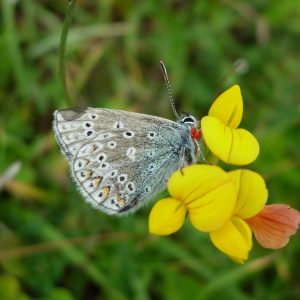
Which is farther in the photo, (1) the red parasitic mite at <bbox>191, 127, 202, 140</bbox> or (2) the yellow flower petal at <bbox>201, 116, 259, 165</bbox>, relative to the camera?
(1) the red parasitic mite at <bbox>191, 127, 202, 140</bbox>

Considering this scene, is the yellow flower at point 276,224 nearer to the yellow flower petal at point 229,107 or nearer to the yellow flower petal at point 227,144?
the yellow flower petal at point 227,144

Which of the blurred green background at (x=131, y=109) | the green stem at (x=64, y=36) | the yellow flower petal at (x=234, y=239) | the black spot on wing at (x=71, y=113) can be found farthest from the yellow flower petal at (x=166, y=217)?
the blurred green background at (x=131, y=109)

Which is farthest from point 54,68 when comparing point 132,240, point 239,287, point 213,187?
point 213,187

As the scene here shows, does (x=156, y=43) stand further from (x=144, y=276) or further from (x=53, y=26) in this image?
(x=144, y=276)

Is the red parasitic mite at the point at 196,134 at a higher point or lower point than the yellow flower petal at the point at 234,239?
higher

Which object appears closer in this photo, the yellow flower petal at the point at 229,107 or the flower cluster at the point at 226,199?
the flower cluster at the point at 226,199

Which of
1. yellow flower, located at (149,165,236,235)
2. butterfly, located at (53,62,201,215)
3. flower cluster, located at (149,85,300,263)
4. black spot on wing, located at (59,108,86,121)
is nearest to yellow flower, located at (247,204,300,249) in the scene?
flower cluster, located at (149,85,300,263)

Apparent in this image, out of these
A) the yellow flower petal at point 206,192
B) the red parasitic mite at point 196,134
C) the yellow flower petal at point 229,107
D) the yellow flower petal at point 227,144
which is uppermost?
the yellow flower petal at point 229,107

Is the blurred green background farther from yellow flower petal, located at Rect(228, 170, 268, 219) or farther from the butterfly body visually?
yellow flower petal, located at Rect(228, 170, 268, 219)
